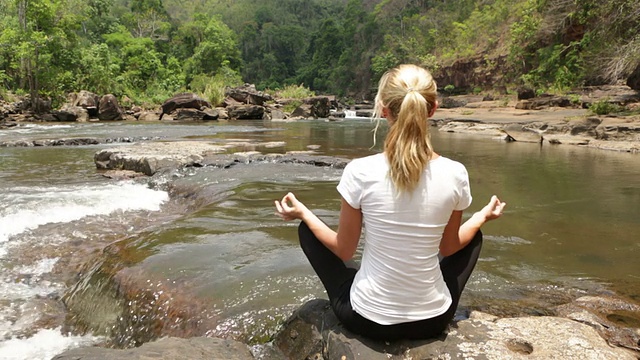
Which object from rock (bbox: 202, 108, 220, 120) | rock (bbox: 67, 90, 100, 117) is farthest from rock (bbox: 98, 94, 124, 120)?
rock (bbox: 202, 108, 220, 120)

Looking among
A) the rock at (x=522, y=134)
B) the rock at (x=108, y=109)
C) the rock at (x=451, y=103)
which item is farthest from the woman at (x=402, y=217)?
the rock at (x=451, y=103)

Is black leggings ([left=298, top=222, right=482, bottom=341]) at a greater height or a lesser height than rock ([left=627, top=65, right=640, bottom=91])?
lesser

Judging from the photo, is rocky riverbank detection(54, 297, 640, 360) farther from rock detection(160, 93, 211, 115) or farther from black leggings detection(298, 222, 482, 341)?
rock detection(160, 93, 211, 115)

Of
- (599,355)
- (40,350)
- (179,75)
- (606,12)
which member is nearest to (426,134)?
(599,355)

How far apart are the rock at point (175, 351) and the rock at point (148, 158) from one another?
587cm

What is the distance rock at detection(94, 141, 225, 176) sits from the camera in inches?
309

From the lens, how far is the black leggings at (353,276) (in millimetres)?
2031

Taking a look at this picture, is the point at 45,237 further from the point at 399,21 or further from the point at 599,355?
the point at 399,21

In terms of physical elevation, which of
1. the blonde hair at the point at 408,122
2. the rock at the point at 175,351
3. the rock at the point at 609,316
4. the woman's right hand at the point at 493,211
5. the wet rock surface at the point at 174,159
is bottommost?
the rock at the point at 609,316

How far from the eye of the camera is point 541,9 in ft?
78.8

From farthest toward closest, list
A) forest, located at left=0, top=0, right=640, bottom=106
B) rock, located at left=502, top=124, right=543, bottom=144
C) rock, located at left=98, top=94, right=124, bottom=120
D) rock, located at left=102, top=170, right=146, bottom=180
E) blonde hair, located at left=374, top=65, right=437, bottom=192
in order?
rock, located at left=98, top=94, right=124, bottom=120, forest, located at left=0, top=0, right=640, bottom=106, rock, located at left=502, top=124, right=543, bottom=144, rock, located at left=102, top=170, right=146, bottom=180, blonde hair, located at left=374, top=65, right=437, bottom=192

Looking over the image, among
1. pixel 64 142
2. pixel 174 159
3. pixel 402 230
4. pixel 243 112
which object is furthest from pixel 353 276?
pixel 243 112

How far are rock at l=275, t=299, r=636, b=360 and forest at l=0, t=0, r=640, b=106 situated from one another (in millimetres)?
13856

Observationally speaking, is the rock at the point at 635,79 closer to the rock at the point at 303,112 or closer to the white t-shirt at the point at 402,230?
the rock at the point at 303,112
